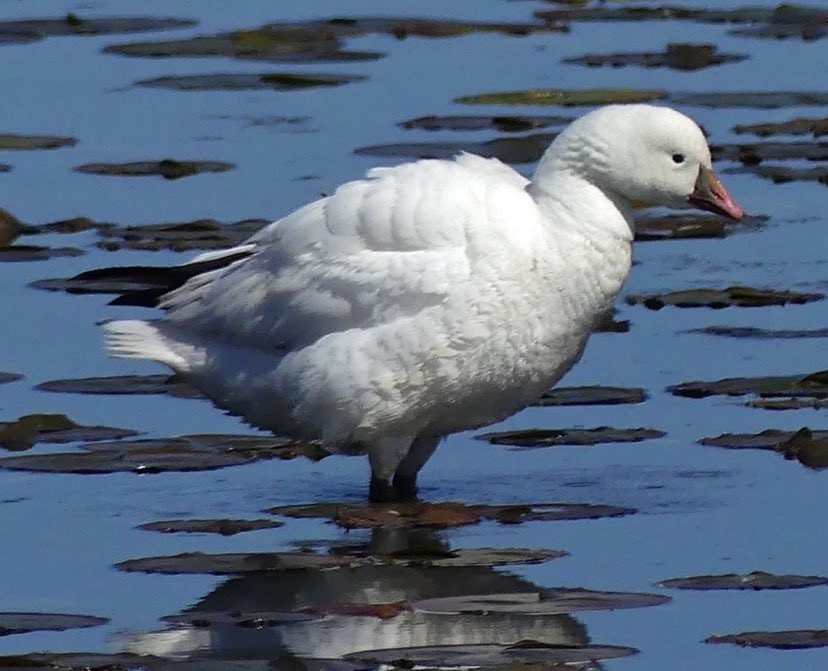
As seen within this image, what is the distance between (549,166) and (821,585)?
1893 millimetres

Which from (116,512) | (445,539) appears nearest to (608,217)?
(445,539)

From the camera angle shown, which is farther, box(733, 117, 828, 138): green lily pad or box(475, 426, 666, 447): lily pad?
box(733, 117, 828, 138): green lily pad

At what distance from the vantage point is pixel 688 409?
1016 centimetres

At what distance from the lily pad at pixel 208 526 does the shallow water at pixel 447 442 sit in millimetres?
41

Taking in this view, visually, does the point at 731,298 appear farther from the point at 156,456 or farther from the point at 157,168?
the point at 157,168

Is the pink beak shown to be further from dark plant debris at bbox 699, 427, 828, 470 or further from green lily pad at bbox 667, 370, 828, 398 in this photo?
green lily pad at bbox 667, 370, 828, 398

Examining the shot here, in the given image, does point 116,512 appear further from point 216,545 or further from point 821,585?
point 821,585

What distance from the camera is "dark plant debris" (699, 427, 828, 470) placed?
30.6 feet

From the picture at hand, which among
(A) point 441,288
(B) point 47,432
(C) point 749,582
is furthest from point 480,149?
(C) point 749,582

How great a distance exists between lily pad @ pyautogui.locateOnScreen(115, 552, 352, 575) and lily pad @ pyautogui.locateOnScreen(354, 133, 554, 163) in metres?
5.97

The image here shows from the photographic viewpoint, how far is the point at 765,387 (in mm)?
10180

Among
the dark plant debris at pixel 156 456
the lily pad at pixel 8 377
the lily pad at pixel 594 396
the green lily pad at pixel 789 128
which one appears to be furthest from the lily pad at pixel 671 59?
the dark plant debris at pixel 156 456

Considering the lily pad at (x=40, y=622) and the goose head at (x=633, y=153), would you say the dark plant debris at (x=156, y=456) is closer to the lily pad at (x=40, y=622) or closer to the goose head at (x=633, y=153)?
the goose head at (x=633, y=153)

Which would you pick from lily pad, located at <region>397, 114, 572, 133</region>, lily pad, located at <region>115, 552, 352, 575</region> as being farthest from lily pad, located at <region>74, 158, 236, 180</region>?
lily pad, located at <region>115, 552, 352, 575</region>
